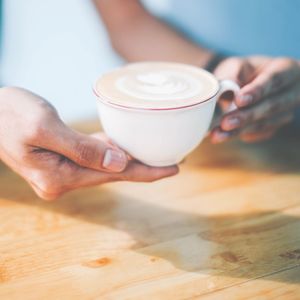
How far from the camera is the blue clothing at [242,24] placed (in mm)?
970

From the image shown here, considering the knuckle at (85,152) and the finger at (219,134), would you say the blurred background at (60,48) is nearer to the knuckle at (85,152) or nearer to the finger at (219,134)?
the finger at (219,134)

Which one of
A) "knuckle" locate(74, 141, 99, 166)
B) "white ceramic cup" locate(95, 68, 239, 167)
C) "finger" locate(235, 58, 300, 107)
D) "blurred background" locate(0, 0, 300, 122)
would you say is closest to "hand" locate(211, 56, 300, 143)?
"finger" locate(235, 58, 300, 107)

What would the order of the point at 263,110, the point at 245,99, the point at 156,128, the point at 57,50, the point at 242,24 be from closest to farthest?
the point at 156,128 → the point at 245,99 → the point at 263,110 → the point at 242,24 → the point at 57,50

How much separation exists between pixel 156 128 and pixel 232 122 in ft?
0.68

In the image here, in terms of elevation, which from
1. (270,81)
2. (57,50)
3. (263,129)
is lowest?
(57,50)

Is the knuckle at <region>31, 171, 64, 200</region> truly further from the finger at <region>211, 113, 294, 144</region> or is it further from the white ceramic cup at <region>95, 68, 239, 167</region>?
the finger at <region>211, 113, 294, 144</region>

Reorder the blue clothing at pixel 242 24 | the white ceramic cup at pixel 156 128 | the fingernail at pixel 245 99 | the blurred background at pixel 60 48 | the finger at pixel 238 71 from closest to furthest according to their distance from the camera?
1. the white ceramic cup at pixel 156 128
2. the fingernail at pixel 245 99
3. the finger at pixel 238 71
4. the blue clothing at pixel 242 24
5. the blurred background at pixel 60 48

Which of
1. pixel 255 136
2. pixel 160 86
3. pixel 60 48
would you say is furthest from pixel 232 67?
pixel 60 48

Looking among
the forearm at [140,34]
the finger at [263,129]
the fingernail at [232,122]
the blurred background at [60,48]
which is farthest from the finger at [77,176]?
the blurred background at [60,48]

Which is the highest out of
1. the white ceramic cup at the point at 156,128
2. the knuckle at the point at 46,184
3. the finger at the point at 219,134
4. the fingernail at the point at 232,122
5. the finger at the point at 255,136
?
the white ceramic cup at the point at 156,128

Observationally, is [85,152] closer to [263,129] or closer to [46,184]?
[46,184]

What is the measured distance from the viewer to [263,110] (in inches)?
30.4

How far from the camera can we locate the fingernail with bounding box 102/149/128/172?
58cm

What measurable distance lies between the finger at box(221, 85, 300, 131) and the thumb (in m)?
0.20
